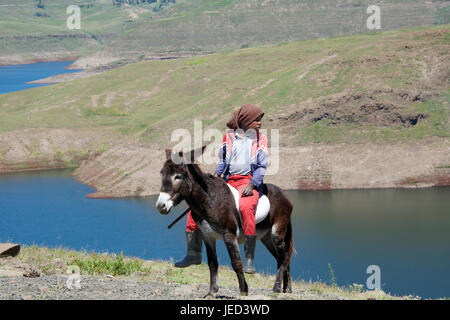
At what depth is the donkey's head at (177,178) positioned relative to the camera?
1046 cm

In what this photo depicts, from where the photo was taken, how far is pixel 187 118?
72.0 metres

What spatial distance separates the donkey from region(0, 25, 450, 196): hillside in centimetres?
4402

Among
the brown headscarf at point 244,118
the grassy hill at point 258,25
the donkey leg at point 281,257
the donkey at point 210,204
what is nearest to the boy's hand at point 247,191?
the donkey at point 210,204

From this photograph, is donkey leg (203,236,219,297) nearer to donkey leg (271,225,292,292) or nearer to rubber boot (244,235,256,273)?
rubber boot (244,235,256,273)

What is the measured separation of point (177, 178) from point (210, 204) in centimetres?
85

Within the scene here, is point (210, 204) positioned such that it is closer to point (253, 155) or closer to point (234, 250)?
point (234, 250)

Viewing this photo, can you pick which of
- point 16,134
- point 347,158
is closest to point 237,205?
point 347,158

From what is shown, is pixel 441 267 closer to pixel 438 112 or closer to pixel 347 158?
pixel 347 158

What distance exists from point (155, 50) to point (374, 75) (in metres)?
129

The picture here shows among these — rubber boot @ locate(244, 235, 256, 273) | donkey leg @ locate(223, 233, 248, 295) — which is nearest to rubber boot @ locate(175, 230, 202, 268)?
donkey leg @ locate(223, 233, 248, 295)

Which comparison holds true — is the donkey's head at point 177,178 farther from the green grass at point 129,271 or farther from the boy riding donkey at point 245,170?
the green grass at point 129,271

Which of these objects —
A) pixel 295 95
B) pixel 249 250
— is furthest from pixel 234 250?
pixel 295 95

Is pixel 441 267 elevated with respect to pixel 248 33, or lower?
lower
